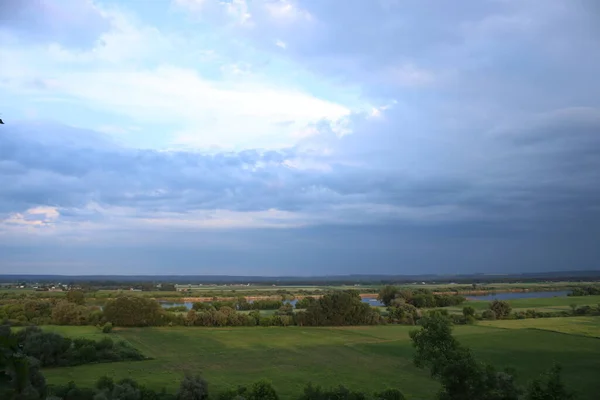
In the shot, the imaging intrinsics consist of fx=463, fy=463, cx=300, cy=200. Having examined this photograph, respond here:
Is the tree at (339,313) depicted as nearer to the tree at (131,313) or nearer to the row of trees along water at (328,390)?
the tree at (131,313)

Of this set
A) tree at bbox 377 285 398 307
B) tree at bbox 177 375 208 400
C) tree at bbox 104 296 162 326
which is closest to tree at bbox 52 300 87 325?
tree at bbox 104 296 162 326

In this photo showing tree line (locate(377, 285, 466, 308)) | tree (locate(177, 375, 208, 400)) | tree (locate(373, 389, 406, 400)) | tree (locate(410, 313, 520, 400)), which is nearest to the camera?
tree (locate(410, 313, 520, 400))

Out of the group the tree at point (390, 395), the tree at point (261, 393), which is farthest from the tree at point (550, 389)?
the tree at point (261, 393)

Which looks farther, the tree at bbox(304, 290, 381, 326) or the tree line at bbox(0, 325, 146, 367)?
the tree at bbox(304, 290, 381, 326)

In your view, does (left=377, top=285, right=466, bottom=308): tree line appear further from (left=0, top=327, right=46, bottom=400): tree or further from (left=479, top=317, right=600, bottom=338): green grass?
(left=0, top=327, right=46, bottom=400): tree

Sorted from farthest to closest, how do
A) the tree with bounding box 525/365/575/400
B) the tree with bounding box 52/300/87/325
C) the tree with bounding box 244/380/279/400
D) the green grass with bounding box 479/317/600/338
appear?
the tree with bounding box 52/300/87/325
the green grass with bounding box 479/317/600/338
the tree with bounding box 244/380/279/400
the tree with bounding box 525/365/575/400
